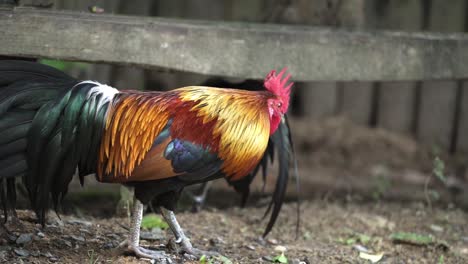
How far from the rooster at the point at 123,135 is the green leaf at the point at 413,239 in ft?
5.60

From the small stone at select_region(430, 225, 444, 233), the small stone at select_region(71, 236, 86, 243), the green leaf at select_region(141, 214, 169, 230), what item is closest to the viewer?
the small stone at select_region(71, 236, 86, 243)

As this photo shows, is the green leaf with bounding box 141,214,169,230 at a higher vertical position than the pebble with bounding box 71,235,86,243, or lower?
lower

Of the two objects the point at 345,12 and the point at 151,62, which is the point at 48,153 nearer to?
the point at 151,62

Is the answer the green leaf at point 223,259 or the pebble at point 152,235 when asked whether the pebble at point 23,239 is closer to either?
the pebble at point 152,235

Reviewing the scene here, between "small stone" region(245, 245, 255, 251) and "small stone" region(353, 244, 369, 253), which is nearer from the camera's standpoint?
"small stone" region(245, 245, 255, 251)

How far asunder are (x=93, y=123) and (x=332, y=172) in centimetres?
418

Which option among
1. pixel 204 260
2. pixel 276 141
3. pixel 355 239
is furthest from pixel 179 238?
pixel 355 239

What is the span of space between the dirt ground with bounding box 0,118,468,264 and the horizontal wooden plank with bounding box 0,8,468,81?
1.17 meters

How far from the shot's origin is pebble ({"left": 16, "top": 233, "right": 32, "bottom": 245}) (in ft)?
14.6

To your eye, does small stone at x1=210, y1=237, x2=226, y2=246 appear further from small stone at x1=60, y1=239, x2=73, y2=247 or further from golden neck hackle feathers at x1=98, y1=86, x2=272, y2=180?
small stone at x1=60, y1=239, x2=73, y2=247

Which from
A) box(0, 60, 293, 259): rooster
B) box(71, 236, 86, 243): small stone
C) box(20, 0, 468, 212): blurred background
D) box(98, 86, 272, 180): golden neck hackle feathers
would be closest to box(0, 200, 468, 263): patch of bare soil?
box(71, 236, 86, 243): small stone

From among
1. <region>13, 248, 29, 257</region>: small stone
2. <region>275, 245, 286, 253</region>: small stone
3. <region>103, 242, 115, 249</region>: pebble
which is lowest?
<region>275, 245, 286, 253</region>: small stone

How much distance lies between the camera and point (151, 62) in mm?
4836

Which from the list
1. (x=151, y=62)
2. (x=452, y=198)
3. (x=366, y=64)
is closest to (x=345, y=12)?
(x=366, y=64)
